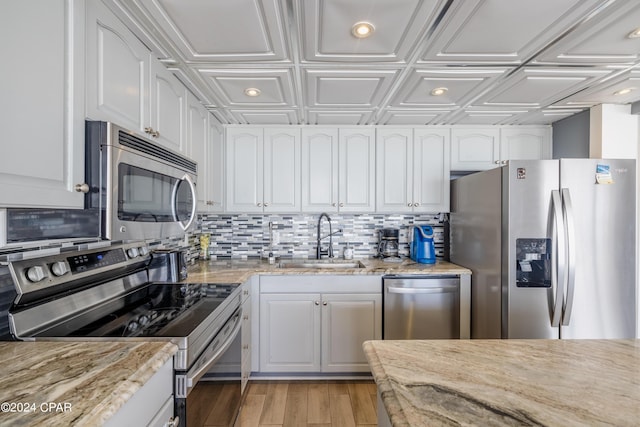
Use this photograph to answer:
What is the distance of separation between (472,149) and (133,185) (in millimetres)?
2768

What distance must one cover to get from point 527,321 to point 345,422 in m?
1.38

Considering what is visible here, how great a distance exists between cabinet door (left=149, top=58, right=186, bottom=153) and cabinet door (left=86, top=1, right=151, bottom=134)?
0.07 meters

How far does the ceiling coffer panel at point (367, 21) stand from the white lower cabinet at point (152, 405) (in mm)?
1521

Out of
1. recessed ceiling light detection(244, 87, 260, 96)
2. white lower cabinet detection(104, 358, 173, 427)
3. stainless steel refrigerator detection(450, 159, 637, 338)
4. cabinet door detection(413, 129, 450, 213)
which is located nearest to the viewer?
white lower cabinet detection(104, 358, 173, 427)

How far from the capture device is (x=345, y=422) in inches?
74.6

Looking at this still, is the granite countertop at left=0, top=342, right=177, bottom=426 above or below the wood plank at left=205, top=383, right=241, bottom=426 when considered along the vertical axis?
above

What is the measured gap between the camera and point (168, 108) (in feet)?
5.59

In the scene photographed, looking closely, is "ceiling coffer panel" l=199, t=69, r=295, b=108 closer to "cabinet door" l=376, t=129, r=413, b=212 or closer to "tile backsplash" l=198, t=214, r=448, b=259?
"cabinet door" l=376, t=129, r=413, b=212

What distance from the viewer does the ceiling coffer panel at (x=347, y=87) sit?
1778 millimetres

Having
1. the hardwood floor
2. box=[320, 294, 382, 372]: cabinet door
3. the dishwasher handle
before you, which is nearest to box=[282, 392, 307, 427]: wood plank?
the hardwood floor

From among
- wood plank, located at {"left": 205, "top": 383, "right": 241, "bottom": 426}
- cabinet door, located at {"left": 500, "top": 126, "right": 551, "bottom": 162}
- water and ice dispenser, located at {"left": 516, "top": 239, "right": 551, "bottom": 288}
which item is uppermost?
cabinet door, located at {"left": 500, "top": 126, "right": 551, "bottom": 162}

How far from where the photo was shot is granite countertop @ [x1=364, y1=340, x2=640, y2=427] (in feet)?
2.05

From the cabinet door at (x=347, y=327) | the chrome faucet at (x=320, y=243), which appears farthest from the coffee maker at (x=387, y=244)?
the cabinet door at (x=347, y=327)

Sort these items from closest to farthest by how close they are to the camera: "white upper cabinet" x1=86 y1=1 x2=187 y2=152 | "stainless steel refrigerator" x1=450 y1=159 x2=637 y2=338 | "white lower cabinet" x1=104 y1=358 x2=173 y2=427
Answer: "white lower cabinet" x1=104 y1=358 x2=173 y2=427 < "white upper cabinet" x1=86 y1=1 x2=187 y2=152 < "stainless steel refrigerator" x1=450 y1=159 x2=637 y2=338
